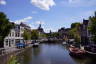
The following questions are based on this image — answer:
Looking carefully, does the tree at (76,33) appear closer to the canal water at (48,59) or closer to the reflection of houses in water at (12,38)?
the reflection of houses in water at (12,38)

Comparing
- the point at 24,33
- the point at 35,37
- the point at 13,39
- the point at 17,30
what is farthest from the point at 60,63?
the point at 35,37

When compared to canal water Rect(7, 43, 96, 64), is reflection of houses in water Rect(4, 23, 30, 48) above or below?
above

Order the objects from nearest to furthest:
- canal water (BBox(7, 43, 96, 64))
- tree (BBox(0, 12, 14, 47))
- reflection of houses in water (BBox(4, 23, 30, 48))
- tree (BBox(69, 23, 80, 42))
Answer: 1. canal water (BBox(7, 43, 96, 64))
2. tree (BBox(0, 12, 14, 47))
3. reflection of houses in water (BBox(4, 23, 30, 48))
4. tree (BBox(69, 23, 80, 42))

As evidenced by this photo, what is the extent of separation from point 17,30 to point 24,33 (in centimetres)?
993

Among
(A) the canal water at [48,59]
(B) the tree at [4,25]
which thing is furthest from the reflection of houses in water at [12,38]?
(B) the tree at [4,25]

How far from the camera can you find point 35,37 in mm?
150250

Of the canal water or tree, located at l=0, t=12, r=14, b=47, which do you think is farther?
tree, located at l=0, t=12, r=14, b=47

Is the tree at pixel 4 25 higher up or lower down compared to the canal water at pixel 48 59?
higher up

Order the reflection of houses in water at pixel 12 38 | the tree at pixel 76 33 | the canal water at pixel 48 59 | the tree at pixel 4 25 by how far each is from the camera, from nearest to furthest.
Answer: the canal water at pixel 48 59
the tree at pixel 4 25
the reflection of houses in water at pixel 12 38
the tree at pixel 76 33

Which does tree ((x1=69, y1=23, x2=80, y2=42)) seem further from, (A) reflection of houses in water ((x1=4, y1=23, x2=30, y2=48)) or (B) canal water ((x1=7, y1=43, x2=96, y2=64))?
(B) canal water ((x1=7, y1=43, x2=96, y2=64))

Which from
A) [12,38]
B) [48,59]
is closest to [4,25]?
[48,59]

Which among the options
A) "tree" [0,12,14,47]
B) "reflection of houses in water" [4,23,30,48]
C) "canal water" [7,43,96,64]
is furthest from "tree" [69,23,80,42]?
"tree" [0,12,14,47]

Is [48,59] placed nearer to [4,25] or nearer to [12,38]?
[4,25]

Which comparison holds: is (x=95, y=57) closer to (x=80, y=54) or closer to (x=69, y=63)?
(x=69, y=63)
